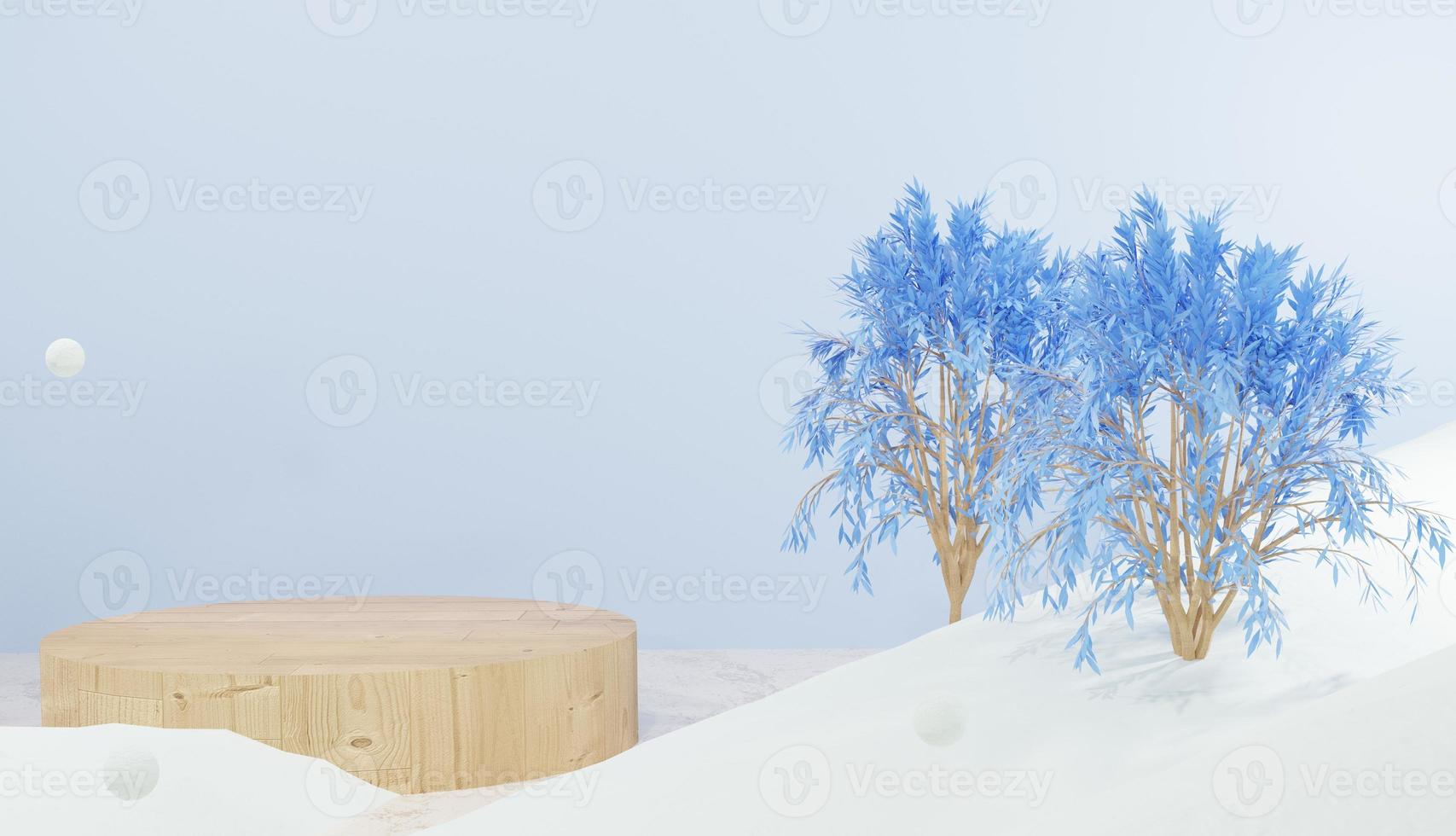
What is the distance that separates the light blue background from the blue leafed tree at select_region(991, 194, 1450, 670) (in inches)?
100

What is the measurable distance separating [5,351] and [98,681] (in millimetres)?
2538

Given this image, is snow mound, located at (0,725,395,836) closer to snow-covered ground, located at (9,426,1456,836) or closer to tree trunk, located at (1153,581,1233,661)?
snow-covered ground, located at (9,426,1456,836)

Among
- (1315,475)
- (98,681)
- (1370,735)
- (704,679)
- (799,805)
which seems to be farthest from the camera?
A: (704,679)

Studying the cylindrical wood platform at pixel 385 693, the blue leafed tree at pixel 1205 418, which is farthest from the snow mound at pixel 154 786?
the blue leafed tree at pixel 1205 418

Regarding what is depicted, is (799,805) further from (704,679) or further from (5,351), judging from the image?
(5,351)

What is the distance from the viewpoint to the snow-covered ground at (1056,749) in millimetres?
1280

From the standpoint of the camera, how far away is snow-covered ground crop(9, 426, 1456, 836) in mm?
1280

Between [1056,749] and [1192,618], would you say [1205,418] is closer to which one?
[1192,618]

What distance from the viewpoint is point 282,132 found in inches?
175

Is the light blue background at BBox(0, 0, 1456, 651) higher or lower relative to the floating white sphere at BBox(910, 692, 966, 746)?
higher

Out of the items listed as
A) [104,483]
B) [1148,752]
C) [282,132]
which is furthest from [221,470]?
[1148,752]

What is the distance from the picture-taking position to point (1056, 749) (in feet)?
5.71

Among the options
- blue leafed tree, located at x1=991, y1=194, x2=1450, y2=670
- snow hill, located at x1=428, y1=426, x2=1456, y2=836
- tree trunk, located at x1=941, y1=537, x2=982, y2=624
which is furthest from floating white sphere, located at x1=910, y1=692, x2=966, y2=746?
tree trunk, located at x1=941, y1=537, x2=982, y2=624

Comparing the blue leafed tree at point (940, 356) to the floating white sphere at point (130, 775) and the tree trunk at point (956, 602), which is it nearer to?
the tree trunk at point (956, 602)
